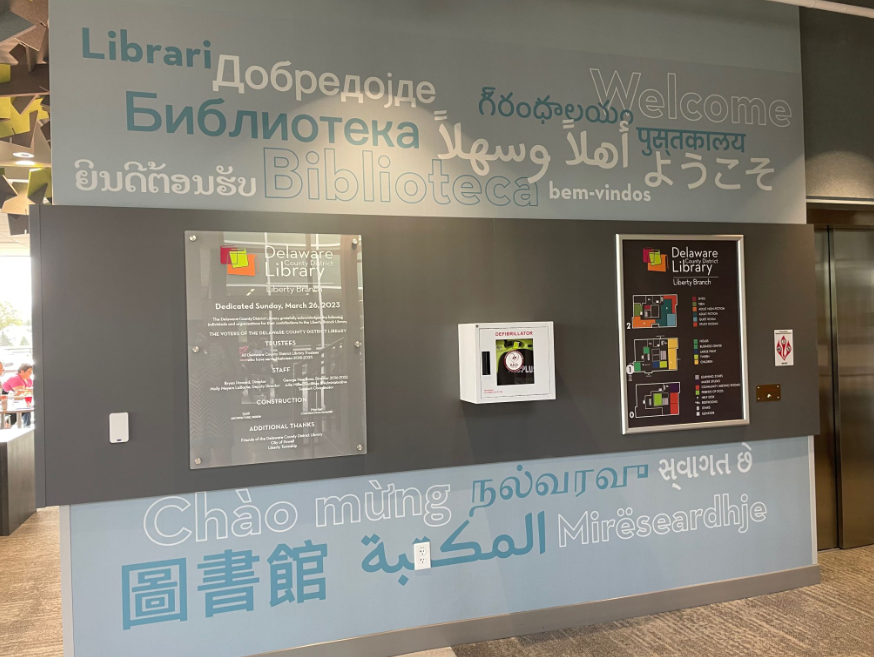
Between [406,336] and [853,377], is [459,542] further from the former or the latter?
[853,377]

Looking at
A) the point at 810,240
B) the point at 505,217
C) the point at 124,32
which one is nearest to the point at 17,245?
the point at 124,32

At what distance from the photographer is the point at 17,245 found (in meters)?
10.6

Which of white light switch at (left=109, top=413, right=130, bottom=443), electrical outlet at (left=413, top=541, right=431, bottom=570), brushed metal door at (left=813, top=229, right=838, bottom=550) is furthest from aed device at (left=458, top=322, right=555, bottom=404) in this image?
brushed metal door at (left=813, top=229, right=838, bottom=550)

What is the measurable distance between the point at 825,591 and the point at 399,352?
2807 millimetres

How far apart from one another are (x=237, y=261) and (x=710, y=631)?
2.88 metres

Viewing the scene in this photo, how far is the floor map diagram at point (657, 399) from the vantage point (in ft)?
10.8

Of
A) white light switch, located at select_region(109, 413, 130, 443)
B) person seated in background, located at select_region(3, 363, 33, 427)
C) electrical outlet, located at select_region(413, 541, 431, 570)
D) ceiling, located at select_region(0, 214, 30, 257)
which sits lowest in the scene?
electrical outlet, located at select_region(413, 541, 431, 570)

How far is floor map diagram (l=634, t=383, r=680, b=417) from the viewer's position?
10.8 ft

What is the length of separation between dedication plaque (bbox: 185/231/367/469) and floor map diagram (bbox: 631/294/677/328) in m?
1.45

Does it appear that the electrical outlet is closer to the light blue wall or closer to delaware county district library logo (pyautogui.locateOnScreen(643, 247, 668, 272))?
the light blue wall

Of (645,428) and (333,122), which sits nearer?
(333,122)

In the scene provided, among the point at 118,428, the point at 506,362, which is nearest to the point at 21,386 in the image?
the point at 118,428

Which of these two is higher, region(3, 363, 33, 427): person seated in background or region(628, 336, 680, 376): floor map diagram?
region(628, 336, 680, 376): floor map diagram

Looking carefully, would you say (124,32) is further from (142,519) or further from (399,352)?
(142,519)
